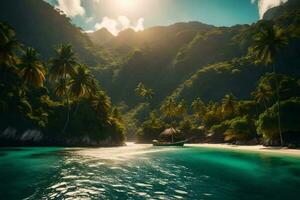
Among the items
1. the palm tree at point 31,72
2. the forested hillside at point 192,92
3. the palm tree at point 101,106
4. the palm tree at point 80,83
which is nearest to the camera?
the forested hillside at point 192,92

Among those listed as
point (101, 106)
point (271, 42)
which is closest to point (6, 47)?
point (101, 106)

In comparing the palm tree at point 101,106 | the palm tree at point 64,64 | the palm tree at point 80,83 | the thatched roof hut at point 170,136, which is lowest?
the thatched roof hut at point 170,136

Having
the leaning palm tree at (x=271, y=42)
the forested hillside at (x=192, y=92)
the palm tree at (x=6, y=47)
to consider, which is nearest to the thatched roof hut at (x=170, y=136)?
the forested hillside at (x=192, y=92)

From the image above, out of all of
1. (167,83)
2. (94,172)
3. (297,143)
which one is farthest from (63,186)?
(167,83)

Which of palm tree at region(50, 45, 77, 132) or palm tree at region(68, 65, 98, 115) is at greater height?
palm tree at region(50, 45, 77, 132)

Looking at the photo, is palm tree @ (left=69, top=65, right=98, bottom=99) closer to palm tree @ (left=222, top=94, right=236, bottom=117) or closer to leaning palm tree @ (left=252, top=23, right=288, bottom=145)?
leaning palm tree @ (left=252, top=23, right=288, bottom=145)

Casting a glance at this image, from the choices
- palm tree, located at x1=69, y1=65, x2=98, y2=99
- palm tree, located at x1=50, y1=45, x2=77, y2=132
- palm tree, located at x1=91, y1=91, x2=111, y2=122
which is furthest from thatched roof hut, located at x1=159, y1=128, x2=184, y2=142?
palm tree, located at x1=50, y1=45, x2=77, y2=132

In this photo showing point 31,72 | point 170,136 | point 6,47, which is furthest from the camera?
point 170,136

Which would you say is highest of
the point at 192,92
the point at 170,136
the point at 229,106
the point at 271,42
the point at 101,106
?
the point at 192,92

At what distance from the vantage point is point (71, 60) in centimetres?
7250

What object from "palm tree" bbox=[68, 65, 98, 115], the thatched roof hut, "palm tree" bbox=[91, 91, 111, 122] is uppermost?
"palm tree" bbox=[68, 65, 98, 115]

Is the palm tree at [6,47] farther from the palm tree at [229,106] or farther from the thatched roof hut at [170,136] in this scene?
the palm tree at [229,106]

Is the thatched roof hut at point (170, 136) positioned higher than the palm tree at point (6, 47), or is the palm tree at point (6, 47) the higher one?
the palm tree at point (6, 47)

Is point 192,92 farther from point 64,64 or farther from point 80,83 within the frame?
point 64,64
